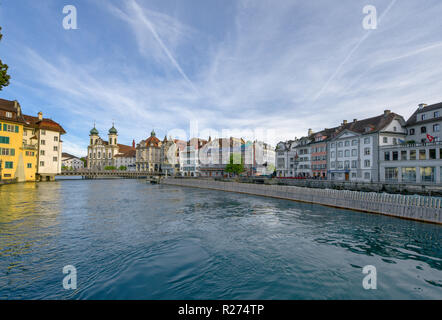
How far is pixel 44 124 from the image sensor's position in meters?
61.2

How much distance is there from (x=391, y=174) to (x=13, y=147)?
81934 mm

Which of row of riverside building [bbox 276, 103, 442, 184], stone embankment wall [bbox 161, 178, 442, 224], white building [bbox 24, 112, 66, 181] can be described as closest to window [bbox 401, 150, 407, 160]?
row of riverside building [bbox 276, 103, 442, 184]

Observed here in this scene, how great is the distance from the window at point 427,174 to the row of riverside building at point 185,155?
54494 mm

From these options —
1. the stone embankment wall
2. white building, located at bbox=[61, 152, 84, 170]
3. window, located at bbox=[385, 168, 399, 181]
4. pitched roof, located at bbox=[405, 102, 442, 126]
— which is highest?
pitched roof, located at bbox=[405, 102, 442, 126]

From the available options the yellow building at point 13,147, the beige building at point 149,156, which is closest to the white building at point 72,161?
the beige building at point 149,156

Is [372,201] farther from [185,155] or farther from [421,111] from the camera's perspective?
[185,155]

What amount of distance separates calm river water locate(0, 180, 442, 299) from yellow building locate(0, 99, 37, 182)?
4201 centimetres

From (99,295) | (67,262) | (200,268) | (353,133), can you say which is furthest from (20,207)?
(353,133)

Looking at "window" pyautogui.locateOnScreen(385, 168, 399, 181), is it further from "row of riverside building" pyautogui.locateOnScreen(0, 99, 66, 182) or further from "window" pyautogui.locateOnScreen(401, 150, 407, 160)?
"row of riverside building" pyautogui.locateOnScreen(0, 99, 66, 182)

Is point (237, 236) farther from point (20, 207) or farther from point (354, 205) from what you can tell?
point (20, 207)

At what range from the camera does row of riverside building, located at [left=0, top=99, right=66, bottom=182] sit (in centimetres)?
4594

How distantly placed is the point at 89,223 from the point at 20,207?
38.5 ft

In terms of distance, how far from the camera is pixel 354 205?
21781 mm

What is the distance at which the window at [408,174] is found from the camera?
3654cm
